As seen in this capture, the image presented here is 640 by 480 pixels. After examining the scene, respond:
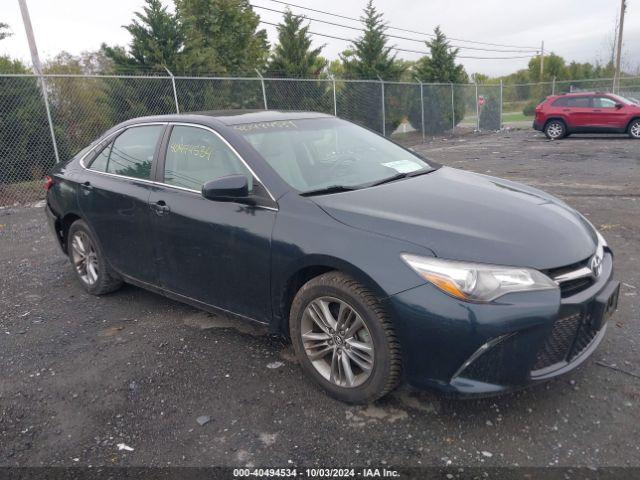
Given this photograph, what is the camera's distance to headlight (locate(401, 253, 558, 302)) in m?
2.45

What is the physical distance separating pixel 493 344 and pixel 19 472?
233cm

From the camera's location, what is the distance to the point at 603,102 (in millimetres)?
17219

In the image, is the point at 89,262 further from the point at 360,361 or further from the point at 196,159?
the point at 360,361

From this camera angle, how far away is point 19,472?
252 cm

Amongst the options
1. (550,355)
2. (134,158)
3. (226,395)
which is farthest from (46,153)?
(550,355)

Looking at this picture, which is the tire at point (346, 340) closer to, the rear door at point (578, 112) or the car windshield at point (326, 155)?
the car windshield at point (326, 155)

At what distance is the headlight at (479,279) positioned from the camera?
8.02ft

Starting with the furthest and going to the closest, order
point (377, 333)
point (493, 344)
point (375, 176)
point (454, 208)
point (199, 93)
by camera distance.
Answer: point (199, 93), point (375, 176), point (454, 208), point (377, 333), point (493, 344)

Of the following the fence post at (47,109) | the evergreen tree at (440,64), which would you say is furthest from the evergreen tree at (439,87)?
the fence post at (47,109)

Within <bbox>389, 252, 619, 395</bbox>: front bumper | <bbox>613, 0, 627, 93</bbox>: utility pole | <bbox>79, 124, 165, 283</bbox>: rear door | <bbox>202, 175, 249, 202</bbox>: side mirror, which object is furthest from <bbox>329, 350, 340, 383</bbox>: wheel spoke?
<bbox>613, 0, 627, 93</bbox>: utility pole

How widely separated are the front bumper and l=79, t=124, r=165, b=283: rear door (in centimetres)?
220

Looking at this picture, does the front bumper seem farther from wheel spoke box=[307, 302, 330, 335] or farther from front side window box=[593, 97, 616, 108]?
front side window box=[593, 97, 616, 108]

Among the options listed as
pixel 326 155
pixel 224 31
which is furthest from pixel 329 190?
pixel 224 31

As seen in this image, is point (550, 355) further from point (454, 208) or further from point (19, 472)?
point (19, 472)
